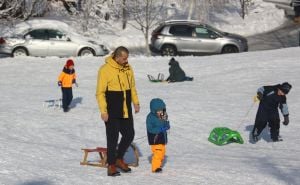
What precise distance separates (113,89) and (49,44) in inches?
Answer: 646

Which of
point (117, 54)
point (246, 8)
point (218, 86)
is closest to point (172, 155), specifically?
point (117, 54)

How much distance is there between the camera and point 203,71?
20203 mm

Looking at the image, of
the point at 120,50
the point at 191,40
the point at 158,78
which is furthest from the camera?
the point at 191,40

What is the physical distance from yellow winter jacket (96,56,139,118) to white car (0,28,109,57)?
16243 millimetres

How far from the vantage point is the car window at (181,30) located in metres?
25.7

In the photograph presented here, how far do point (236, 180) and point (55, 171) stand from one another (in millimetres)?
2435

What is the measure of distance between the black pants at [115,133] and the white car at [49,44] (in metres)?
16.2

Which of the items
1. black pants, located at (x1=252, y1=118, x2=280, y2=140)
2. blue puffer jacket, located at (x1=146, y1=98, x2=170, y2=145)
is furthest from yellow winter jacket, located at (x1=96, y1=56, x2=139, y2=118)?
black pants, located at (x1=252, y1=118, x2=280, y2=140)

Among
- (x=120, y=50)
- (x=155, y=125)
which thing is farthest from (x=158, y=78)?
(x=120, y=50)

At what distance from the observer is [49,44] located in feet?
78.1

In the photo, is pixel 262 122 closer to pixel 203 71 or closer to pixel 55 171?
pixel 55 171

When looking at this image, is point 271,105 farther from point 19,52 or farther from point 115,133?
point 19,52

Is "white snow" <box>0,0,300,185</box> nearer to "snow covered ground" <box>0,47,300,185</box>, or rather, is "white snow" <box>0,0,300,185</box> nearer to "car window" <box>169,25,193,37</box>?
"snow covered ground" <box>0,47,300,185</box>

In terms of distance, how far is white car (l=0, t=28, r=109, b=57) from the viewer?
23.5 meters
